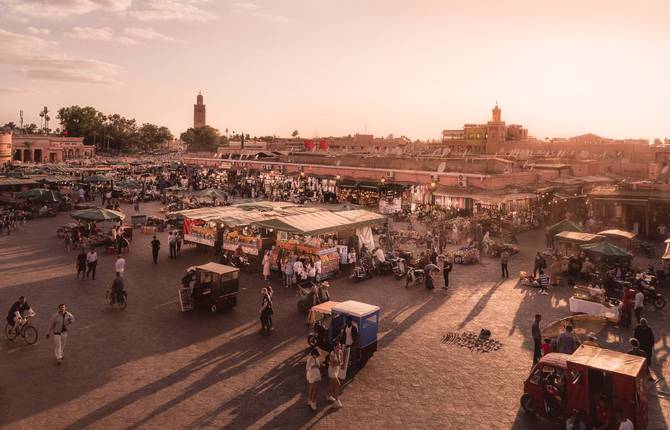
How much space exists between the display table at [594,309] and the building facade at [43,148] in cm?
11754

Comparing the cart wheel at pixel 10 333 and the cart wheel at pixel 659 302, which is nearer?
the cart wheel at pixel 10 333

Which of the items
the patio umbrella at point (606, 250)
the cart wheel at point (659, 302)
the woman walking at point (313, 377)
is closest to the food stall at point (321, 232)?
the patio umbrella at point (606, 250)

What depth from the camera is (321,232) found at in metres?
19.7

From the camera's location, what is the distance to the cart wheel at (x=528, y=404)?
29.4 ft

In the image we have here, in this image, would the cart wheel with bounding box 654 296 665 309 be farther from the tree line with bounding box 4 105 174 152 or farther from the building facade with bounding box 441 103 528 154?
the tree line with bounding box 4 105 174 152

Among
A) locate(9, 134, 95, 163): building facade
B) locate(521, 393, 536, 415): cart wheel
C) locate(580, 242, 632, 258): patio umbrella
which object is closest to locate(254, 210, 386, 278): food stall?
locate(580, 242, 632, 258): patio umbrella

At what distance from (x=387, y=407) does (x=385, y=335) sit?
3872mm

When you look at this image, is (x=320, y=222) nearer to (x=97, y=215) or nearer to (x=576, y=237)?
(x=576, y=237)

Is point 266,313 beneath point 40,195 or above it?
beneath

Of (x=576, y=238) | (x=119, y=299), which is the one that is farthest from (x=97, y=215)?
(x=576, y=238)

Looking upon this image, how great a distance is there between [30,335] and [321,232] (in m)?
10.9

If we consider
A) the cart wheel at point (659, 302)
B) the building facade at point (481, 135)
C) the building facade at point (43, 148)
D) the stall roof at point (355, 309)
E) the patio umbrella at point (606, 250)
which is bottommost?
the cart wheel at point (659, 302)

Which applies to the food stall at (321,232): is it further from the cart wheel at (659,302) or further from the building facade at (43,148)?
the building facade at (43,148)

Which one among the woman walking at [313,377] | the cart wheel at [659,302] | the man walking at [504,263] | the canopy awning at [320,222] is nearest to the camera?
the woman walking at [313,377]
